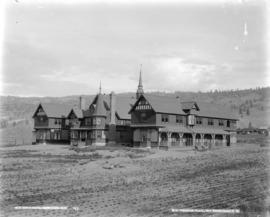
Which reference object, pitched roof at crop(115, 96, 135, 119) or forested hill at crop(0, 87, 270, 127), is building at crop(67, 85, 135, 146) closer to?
pitched roof at crop(115, 96, 135, 119)

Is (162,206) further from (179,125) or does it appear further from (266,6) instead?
(179,125)

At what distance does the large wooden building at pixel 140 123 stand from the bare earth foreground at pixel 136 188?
77.3 feet

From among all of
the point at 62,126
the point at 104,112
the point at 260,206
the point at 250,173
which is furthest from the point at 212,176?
the point at 62,126

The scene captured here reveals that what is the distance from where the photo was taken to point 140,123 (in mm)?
60656

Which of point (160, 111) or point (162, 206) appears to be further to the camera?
point (160, 111)

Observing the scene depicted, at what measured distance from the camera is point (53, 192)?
75.4ft

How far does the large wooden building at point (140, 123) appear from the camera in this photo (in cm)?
5959

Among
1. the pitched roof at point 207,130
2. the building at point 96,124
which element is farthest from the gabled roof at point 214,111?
the building at point 96,124

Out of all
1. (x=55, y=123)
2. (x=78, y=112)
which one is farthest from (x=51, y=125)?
(x=78, y=112)

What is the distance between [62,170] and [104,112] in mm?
37485

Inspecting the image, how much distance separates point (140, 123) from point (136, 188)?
1451 inches

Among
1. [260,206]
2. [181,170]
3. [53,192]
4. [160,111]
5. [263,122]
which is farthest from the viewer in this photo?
[263,122]

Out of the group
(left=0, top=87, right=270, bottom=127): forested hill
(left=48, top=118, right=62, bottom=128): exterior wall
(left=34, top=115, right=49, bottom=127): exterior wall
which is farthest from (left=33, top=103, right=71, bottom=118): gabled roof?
(left=0, top=87, right=270, bottom=127): forested hill

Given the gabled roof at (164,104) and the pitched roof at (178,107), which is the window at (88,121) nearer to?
the gabled roof at (164,104)
